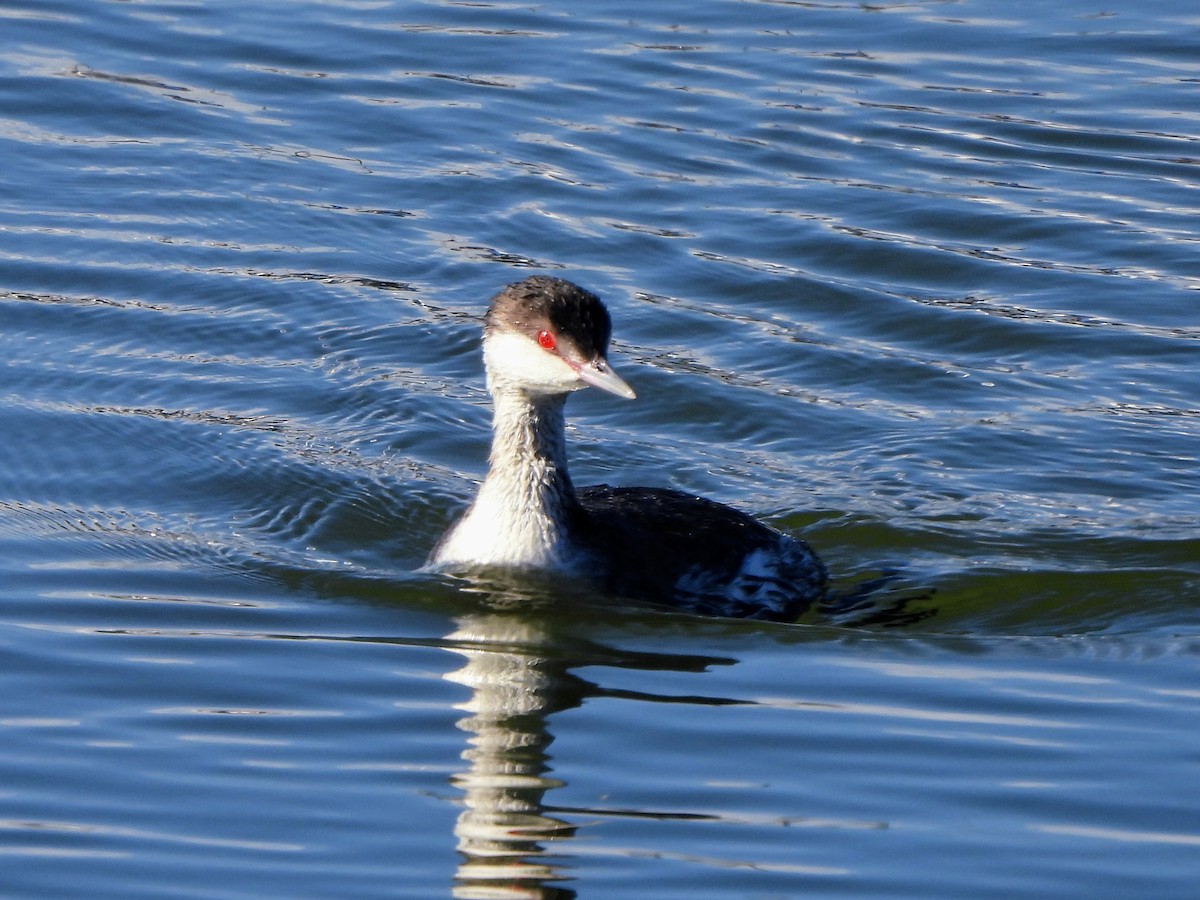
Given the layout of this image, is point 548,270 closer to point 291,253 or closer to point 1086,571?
point 291,253

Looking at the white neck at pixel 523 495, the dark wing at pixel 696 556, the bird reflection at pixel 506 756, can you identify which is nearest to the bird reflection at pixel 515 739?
the bird reflection at pixel 506 756

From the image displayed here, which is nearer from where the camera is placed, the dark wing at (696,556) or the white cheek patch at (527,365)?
the white cheek patch at (527,365)

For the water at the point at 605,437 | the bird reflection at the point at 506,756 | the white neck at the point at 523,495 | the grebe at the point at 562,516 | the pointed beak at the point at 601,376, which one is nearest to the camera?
the bird reflection at the point at 506,756

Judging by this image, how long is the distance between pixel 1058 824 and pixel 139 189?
36.6ft

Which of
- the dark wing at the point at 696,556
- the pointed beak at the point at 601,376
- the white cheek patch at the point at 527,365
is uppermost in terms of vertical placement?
the white cheek patch at the point at 527,365

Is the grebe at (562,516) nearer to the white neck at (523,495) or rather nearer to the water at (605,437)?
the white neck at (523,495)

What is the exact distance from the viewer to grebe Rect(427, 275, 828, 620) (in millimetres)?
9586

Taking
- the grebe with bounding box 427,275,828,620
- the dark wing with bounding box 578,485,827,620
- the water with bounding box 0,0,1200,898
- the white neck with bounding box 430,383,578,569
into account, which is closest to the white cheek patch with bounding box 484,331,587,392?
the grebe with bounding box 427,275,828,620

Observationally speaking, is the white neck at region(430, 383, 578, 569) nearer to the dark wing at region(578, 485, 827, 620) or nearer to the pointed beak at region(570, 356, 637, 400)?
the dark wing at region(578, 485, 827, 620)

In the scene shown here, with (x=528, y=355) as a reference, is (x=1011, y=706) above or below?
below

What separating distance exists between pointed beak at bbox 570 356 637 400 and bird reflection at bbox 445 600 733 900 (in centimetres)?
112

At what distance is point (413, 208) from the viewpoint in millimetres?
16469

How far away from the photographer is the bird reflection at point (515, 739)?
273 inches

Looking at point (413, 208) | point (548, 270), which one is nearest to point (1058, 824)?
point (548, 270)
